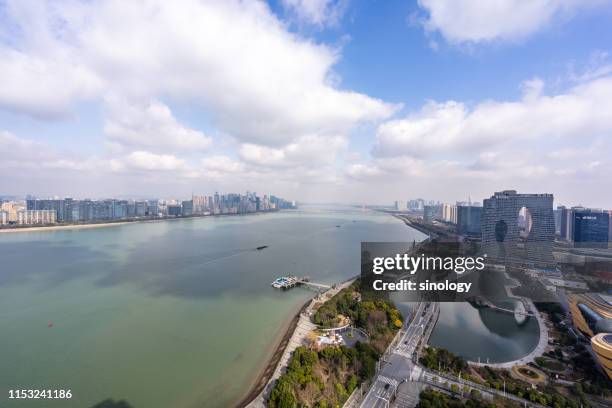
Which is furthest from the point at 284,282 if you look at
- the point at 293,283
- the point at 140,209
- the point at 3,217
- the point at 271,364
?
the point at 140,209

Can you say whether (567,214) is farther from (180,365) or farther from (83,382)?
(83,382)

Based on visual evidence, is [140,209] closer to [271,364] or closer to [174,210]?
[174,210]

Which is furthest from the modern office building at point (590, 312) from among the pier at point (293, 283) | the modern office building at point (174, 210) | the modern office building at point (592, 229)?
the modern office building at point (174, 210)

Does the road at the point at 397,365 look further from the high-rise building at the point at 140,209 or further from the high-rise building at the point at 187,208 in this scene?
the high-rise building at the point at 187,208

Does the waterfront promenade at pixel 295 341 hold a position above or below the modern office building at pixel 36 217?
below

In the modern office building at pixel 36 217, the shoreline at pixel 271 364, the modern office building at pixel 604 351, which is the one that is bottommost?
the shoreline at pixel 271 364

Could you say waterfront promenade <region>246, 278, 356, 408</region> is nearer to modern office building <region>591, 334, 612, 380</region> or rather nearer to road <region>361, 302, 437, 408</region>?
road <region>361, 302, 437, 408</region>

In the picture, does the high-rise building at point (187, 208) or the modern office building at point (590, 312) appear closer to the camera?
the modern office building at point (590, 312)
